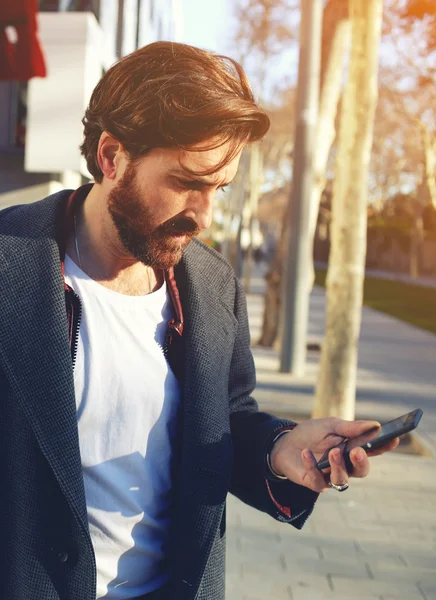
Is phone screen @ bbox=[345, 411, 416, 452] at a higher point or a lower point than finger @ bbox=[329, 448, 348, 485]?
higher

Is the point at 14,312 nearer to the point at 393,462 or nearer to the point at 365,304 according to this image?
the point at 393,462

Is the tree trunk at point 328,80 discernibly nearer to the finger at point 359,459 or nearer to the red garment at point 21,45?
the red garment at point 21,45

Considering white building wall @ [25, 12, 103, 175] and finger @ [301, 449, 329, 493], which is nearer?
finger @ [301, 449, 329, 493]

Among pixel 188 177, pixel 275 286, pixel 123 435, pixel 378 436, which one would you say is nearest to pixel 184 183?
pixel 188 177

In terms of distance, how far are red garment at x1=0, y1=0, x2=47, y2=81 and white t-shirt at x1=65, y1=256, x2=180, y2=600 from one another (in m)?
8.57

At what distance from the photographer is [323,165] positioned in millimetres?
13609

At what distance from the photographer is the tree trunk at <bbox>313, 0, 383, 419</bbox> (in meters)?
8.57

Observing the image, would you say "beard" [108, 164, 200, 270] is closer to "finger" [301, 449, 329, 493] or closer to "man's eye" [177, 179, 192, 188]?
"man's eye" [177, 179, 192, 188]

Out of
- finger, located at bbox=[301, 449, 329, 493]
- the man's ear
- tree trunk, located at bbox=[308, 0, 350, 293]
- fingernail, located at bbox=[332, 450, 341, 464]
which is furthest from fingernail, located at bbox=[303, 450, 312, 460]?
tree trunk, located at bbox=[308, 0, 350, 293]

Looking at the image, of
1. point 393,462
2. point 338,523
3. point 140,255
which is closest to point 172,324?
point 140,255

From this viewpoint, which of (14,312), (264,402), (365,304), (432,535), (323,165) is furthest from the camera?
(365,304)

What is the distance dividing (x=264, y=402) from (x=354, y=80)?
3.68m

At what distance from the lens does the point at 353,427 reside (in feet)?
6.55

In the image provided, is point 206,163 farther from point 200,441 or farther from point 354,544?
point 354,544
